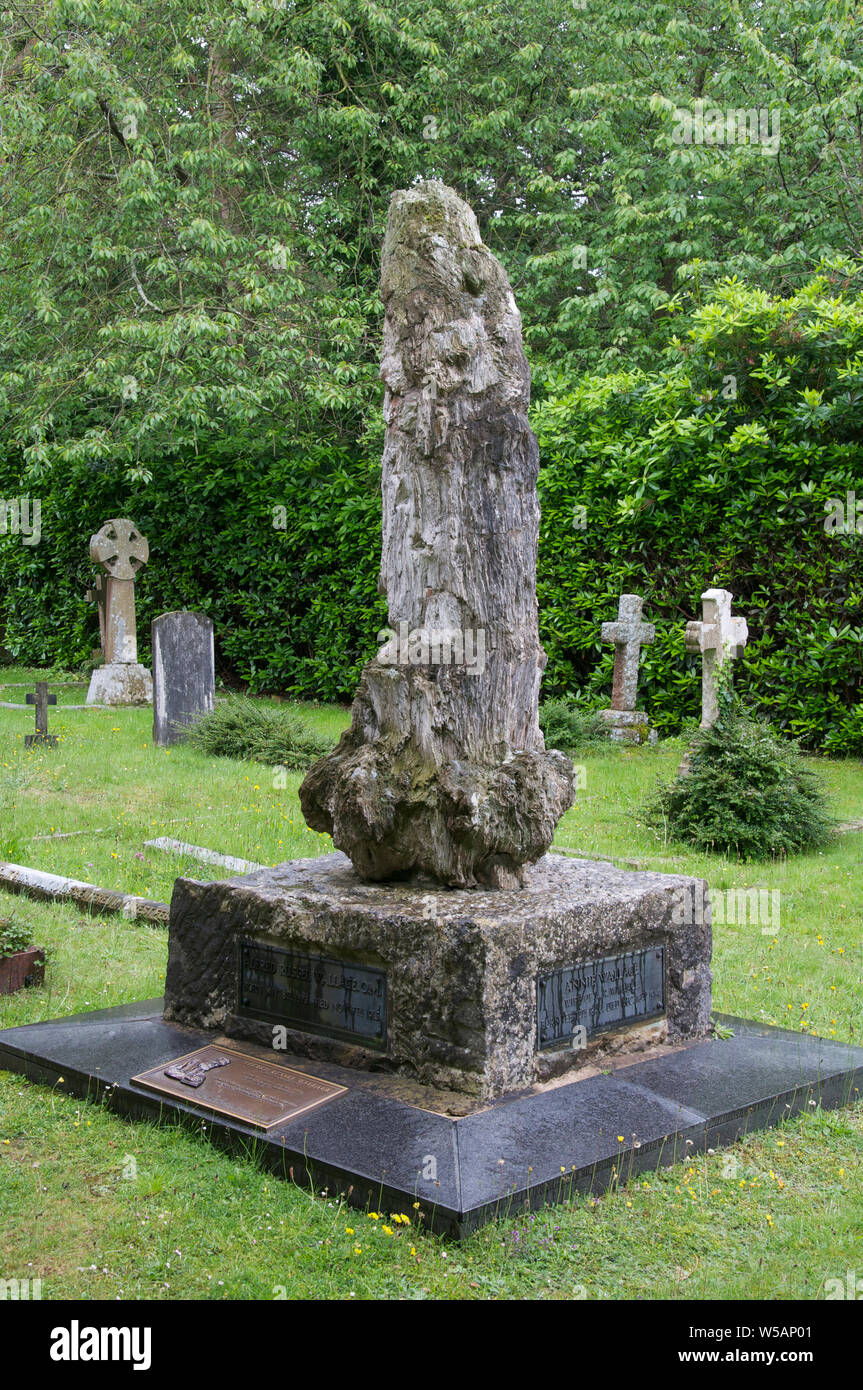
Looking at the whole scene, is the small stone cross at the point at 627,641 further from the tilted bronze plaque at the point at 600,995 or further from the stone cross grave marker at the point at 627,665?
the tilted bronze plaque at the point at 600,995

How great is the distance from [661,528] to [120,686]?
7.24 meters

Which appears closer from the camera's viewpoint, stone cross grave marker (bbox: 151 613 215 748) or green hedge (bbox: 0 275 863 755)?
green hedge (bbox: 0 275 863 755)

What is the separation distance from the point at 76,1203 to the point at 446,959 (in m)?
1.40

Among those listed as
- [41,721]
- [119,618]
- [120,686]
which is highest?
[119,618]

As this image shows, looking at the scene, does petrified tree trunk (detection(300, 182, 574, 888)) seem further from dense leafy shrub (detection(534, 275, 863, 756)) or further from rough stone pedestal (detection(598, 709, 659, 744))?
rough stone pedestal (detection(598, 709, 659, 744))

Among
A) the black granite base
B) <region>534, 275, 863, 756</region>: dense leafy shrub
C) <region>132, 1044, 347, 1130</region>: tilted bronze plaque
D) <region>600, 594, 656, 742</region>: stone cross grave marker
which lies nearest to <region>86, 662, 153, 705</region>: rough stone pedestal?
<region>534, 275, 863, 756</region>: dense leafy shrub

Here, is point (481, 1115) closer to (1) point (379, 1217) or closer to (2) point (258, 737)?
(1) point (379, 1217)

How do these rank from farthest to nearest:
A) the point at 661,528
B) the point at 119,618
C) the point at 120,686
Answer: the point at 119,618 < the point at 120,686 < the point at 661,528

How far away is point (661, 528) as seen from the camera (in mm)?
13078

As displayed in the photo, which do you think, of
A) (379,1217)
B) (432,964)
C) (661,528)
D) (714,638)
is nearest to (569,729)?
(714,638)

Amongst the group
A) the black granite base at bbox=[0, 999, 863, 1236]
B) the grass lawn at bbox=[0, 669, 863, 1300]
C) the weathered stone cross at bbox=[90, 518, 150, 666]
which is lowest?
the grass lawn at bbox=[0, 669, 863, 1300]

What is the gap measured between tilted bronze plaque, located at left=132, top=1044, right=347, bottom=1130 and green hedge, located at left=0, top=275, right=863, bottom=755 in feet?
27.9

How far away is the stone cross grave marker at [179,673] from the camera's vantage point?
12.6 metres

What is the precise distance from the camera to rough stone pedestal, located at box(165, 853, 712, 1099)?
165 inches
